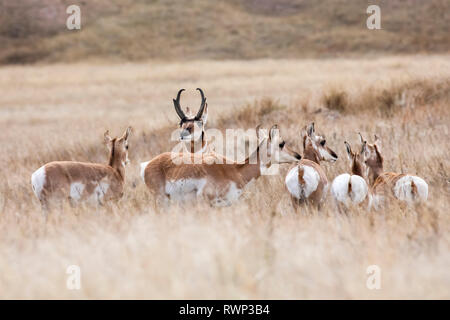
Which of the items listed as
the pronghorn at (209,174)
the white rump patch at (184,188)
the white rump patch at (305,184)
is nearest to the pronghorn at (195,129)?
the pronghorn at (209,174)

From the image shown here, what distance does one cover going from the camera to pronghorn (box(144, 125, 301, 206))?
8312 mm

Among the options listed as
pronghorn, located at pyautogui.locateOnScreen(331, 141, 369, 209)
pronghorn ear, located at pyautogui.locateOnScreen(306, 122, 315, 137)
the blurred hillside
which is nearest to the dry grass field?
pronghorn, located at pyautogui.locateOnScreen(331, 141, 369, 209)

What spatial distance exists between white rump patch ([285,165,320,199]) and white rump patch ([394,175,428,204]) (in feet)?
3.27

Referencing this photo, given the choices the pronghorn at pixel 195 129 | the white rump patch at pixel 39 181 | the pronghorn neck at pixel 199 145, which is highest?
the pronghorn at pixel 195 129

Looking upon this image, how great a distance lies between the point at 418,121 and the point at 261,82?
2359cm

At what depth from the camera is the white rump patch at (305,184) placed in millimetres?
7906

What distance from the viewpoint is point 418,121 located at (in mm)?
14273

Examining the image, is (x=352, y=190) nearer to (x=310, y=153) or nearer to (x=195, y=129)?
(x=310, y=153)

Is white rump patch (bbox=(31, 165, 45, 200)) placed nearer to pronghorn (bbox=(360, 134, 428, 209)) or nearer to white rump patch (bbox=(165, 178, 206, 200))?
white rump patch (bbox=(165, 178, 206, 200))

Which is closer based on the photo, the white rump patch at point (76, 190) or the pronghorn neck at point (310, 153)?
the white rump patch at point (76, 190)

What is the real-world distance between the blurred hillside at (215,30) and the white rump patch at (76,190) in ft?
159

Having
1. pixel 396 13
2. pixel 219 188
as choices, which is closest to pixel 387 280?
pixel 219 188

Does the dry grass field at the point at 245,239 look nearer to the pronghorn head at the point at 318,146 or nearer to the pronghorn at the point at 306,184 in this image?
the pronghorn at the point at 306,184

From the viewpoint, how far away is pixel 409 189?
805 cm
